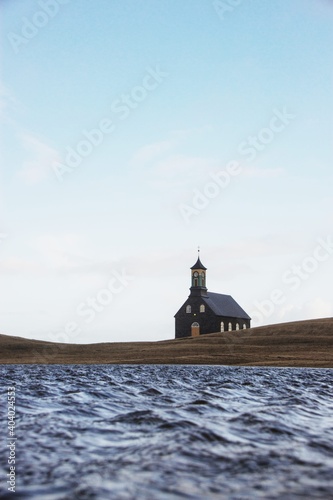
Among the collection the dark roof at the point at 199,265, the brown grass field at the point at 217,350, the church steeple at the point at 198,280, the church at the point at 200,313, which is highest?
the dark roof at the point at 199,265

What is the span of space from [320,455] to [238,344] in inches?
2628

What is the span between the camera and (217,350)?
69688 mm

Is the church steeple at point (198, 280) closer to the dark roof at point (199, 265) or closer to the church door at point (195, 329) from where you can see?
the dark roof at point (199, 265)

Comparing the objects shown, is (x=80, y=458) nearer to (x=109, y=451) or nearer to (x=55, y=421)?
(x=109, y=451)

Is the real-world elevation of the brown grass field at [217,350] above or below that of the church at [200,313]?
below

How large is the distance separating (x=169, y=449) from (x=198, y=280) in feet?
310

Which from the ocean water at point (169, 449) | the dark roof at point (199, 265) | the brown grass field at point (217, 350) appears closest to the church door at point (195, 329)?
the dark roof at point (199, 265)

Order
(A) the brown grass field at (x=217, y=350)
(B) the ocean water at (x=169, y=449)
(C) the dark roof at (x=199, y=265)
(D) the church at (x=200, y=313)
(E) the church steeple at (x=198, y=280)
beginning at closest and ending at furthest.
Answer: (B) the ocean water at (x=169, y=449)
(A) the brown grass field at (x=217, y=350)
(D) the church at (x=200, y=313)
(E) the church steeple at (x=198, y=280)
(C) the dark roof at (x=199, y=265)

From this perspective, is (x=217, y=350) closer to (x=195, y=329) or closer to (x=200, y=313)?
(x=195, y=329)

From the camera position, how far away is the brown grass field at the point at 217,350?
5969 centimetres

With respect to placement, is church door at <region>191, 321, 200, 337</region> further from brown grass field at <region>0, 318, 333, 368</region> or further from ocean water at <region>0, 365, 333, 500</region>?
ocean water at <region>0, 365, 333, 500</region>

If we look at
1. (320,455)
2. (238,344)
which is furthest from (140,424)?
(238,344)

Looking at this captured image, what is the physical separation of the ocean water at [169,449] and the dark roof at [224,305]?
85390 millimetres

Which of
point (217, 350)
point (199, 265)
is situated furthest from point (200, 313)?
point (217, 350)
